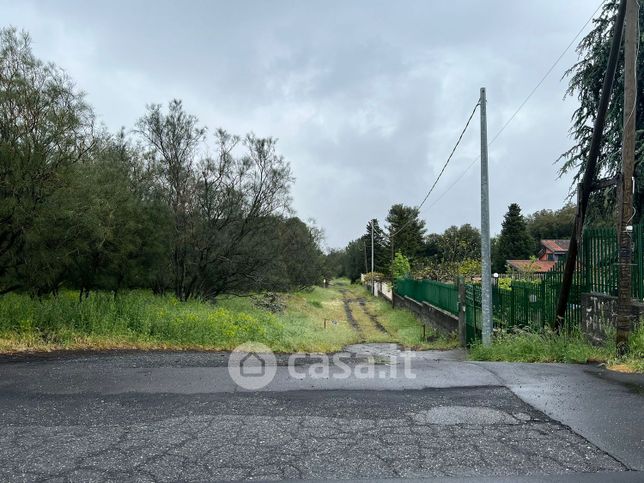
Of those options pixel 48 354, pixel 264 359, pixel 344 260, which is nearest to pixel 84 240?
pixel 48 354

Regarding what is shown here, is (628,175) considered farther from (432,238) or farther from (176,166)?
(432,238)

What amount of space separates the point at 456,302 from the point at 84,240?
488 inches

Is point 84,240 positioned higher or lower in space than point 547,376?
higher

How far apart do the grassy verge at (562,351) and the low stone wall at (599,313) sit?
250mm

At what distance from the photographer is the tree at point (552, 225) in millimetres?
85331

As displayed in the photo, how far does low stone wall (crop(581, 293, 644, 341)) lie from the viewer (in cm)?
923

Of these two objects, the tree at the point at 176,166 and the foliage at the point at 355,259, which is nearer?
the tree at the point at 176,166

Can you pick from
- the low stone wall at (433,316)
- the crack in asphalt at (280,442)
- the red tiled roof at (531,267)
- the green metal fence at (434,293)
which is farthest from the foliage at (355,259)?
the crack in asphalt at (280,442)

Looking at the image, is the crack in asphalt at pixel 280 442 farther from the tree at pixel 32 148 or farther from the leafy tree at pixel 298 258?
the leafy tree at pixel 298 258

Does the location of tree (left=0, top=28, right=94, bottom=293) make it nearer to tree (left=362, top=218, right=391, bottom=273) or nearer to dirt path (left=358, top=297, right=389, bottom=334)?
dirt path (left=358, top=297, right=389, bottom=334)

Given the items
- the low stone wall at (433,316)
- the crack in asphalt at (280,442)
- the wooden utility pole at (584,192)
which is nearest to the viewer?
the crack in asphalt at (280,442)

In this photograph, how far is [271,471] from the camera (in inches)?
159

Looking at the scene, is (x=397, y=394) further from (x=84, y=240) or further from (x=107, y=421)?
(x=84, y=240)

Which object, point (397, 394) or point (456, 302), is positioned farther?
point (456, 302)
